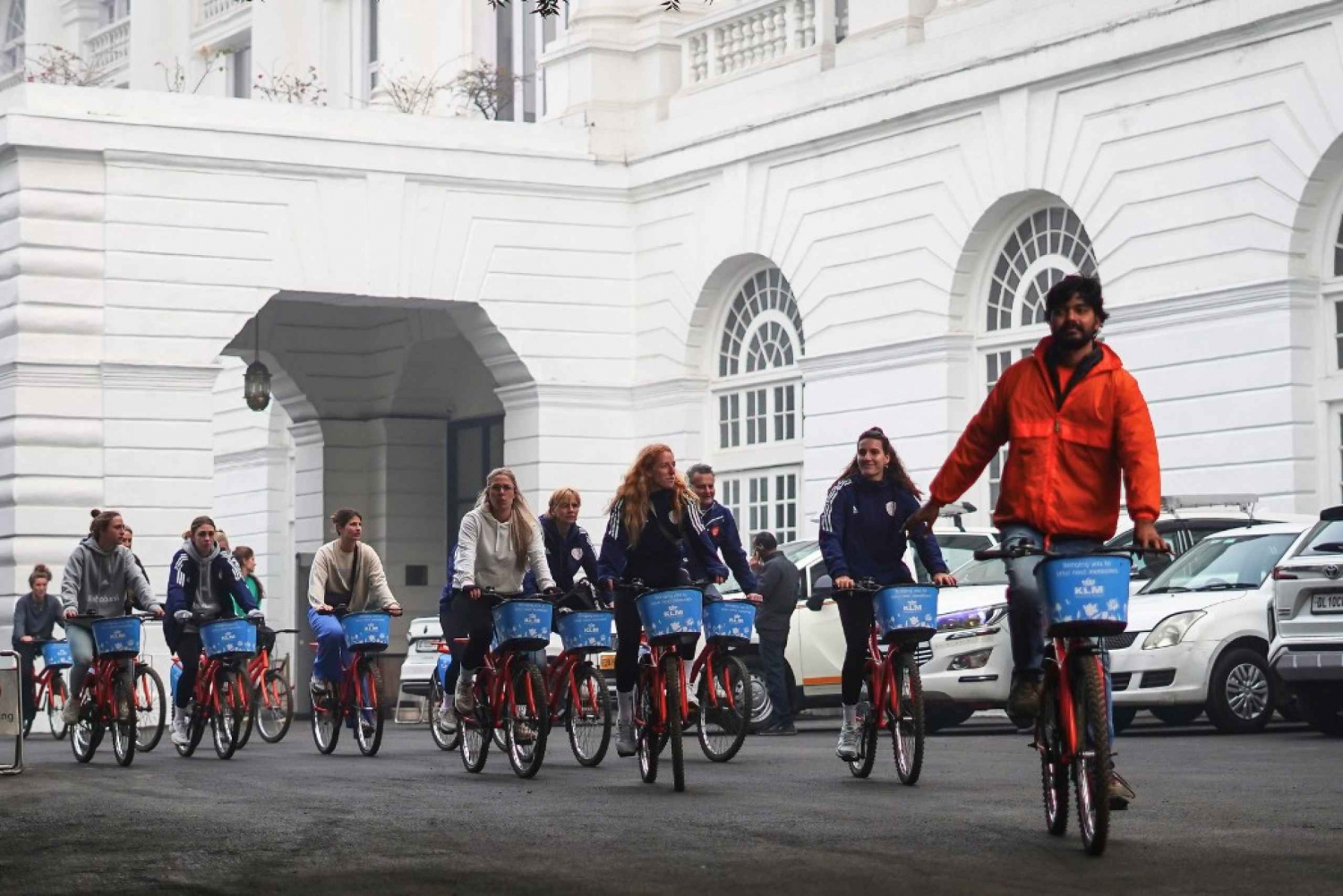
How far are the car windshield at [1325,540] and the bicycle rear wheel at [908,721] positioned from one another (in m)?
4.69

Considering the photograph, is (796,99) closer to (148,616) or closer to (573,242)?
(573,242)

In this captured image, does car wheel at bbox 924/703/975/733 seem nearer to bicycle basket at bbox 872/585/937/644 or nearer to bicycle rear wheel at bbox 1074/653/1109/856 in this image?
bicycle basket at bbox 872/585/937/644

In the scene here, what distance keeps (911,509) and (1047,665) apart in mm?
4377

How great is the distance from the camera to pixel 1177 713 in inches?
794

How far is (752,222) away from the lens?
2956 cm

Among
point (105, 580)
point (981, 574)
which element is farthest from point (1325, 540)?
point (105, 580)

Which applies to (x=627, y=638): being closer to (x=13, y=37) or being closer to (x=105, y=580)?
(x=105, y=580)

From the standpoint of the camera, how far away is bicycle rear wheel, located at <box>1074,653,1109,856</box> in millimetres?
9414

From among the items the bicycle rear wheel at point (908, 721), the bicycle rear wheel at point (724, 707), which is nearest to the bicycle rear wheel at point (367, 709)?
the bicycle rear wheel at point (724, 707)

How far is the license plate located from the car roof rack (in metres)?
3.40

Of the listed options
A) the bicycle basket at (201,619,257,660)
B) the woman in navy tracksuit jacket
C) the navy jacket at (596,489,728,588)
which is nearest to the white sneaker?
the woman in navy tracksuit jacket

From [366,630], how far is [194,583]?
1464 millimetres

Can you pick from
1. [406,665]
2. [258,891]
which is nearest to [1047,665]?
[258,891]

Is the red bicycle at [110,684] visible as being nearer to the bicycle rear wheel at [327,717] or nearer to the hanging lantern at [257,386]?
the bicycle rear wheel at [327,717]
